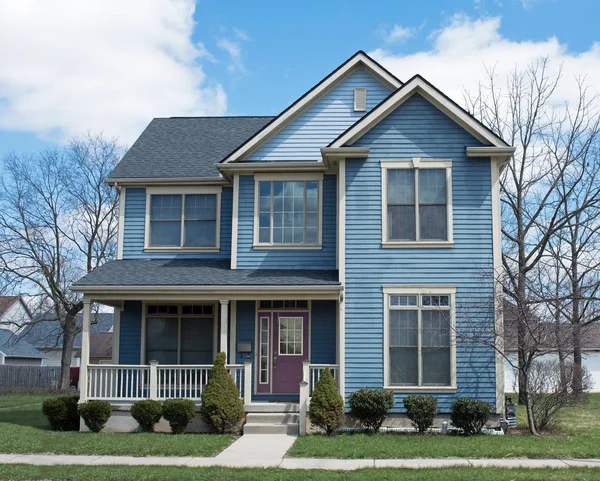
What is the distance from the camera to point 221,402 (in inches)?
636

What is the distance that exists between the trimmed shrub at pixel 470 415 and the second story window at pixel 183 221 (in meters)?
7.84

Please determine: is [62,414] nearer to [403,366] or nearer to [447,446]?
[403,366]

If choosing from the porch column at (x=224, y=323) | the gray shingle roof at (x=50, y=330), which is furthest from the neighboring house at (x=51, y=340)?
the porch column at (x=224, y=323)

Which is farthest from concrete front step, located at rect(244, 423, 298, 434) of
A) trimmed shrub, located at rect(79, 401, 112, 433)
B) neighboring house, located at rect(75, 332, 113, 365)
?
neighboring house, located at rect(75, 332, 113, 365)

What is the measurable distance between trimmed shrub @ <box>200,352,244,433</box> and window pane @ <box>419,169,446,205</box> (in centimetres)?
613

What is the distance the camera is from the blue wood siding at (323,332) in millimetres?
18625

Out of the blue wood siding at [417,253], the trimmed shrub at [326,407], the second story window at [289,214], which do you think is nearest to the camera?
the trimmed shrub at [326,407]

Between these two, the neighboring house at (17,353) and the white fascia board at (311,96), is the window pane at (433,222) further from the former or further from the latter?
the neighboring house at (17,353)

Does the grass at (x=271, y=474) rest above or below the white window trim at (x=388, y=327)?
below

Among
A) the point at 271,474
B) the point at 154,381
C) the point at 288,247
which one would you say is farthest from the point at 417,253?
the point at 271,474

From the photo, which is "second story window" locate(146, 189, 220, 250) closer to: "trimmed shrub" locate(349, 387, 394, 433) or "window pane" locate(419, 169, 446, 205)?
"window pane" locate(419, 169, 446, 205)

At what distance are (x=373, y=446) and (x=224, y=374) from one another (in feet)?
13.6

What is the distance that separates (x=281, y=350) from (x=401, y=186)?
5.15m

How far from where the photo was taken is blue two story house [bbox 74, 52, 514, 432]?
55.9 ft
